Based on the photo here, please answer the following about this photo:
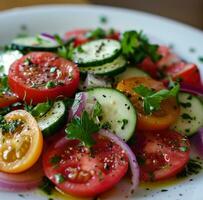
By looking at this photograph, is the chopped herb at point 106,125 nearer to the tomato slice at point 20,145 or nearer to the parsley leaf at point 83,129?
the parsley leaf at point 83,129

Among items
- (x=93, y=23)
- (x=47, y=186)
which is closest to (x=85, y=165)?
(x=47, y=186)

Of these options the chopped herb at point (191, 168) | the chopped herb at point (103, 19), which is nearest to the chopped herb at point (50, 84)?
the chopped herb at point (191, 168)

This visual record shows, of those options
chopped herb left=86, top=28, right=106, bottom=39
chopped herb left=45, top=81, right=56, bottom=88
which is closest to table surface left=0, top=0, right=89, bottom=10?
chopped herb left=86, top=28, right=106, bottom=39

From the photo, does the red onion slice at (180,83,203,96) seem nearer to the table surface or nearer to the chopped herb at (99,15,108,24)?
the chopped herb at (99,15,108,24)

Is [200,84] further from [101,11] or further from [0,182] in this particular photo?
[0,182]

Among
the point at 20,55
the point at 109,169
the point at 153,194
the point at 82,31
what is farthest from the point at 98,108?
the point at 82,31

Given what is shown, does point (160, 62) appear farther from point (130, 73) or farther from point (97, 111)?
point (97, 111)
